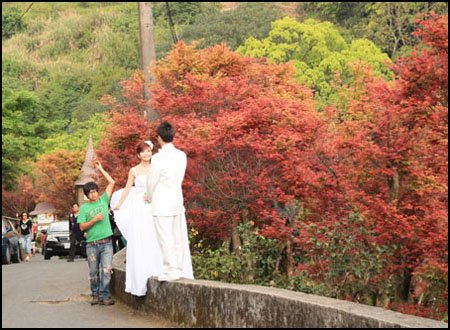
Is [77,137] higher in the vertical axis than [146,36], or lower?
lower

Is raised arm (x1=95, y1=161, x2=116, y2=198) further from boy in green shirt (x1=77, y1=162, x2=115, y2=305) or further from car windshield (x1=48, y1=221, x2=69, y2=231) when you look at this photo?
car windshield (x1=48, y1=221, x2=69, y2=231)

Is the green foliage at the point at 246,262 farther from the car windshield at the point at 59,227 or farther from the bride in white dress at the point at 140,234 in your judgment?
the car windshield at the point at 59,227

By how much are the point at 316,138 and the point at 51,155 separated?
7488 centimetres

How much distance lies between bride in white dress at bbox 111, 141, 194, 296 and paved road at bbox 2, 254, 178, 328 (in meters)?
0.43

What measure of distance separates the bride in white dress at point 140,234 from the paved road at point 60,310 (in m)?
0.43

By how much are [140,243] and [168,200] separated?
1347 mm

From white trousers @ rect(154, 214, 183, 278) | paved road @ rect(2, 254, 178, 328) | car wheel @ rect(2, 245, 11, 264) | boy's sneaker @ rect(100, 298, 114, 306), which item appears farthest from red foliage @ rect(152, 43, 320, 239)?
car wheel @ rect(2, 245, 11, 264)

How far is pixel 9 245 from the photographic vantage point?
33344 millimetres

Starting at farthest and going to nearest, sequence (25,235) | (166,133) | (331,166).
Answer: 1. (25,235)
2. (331,166)
3. (166,133)

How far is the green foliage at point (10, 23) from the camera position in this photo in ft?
573

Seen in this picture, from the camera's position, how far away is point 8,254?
33125 millimetres

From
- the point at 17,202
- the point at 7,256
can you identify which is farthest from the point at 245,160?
the point at 17,202

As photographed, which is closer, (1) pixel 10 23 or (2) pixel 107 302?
(2) pixel 107 302

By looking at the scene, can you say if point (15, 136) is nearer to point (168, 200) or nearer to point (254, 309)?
point (168, 200)
